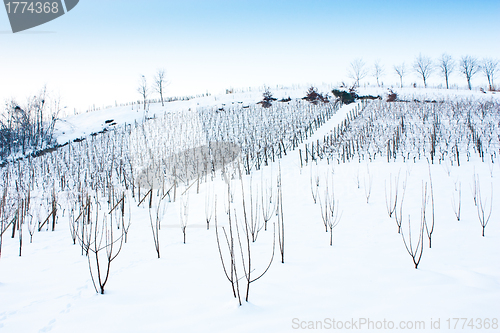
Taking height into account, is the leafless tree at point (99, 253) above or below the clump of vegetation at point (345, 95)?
below

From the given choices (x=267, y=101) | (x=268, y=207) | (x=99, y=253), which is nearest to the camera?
(x=99, y=253)

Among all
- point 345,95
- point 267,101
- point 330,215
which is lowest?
point 330,215

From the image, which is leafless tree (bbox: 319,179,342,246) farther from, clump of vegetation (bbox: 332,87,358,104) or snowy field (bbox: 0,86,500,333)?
clump of vegetation (bbox: 332,87,358,104)

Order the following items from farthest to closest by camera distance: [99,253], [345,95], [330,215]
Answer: [345,95]
[330,215]
[99,253]

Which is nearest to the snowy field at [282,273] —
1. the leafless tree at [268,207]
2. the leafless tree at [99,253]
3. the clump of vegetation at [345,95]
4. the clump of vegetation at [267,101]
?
the leafless tree at [99,253]

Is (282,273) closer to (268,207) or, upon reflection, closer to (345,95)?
(268,207)

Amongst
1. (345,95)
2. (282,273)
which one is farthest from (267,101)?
(282,273)

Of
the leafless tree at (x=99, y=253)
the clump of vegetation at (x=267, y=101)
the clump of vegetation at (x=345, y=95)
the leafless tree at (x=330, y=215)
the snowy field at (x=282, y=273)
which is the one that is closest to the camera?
the snowy field at (x=282, y=273)

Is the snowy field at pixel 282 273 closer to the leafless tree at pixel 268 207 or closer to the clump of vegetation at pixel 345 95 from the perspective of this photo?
the leafless tree at pixel 268 207

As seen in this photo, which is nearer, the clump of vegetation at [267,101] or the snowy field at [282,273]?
the snowy field at [282,273]

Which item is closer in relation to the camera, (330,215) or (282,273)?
(282,273)

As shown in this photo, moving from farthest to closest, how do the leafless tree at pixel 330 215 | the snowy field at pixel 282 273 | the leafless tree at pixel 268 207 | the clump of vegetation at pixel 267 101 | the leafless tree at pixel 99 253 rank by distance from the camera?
the clump of vegetation at pixel 267 101
the leafless tree at pixel 268 207
the leafless tree at pixel 330 215
the leafless tree at pixel 99 253
the snowy field at pixel 282 273

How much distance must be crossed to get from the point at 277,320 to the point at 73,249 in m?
3.32

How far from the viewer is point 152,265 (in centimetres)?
274
